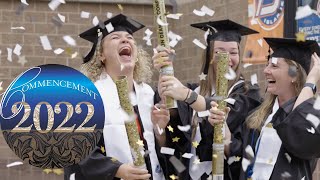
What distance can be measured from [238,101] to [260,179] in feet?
2.00

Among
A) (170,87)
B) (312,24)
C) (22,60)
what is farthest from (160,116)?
(22,60)

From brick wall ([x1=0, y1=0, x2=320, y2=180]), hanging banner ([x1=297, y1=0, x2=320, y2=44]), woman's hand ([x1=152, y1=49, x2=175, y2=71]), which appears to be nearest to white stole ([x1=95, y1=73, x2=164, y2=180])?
woman's hand ([x1=152, y1=49, x2=175, y2=71])

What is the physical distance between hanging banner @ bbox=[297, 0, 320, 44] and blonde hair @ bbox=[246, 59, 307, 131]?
4578mm

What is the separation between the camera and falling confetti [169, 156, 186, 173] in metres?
6.72

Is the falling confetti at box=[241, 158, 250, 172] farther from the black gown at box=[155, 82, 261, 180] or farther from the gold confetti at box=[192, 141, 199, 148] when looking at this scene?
the gold confetti at box=[192, 141, 199, 148]

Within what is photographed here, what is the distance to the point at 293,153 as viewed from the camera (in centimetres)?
657

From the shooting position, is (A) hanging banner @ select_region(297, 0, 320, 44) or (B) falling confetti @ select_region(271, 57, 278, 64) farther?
(A) hanging banner @ select_region(297, 0, 320, 44)

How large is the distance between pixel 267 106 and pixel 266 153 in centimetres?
34

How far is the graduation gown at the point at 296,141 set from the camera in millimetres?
6480

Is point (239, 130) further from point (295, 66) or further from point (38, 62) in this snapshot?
point (38, 62)

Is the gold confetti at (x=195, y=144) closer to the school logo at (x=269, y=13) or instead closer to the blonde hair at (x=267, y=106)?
the blonde hair at (x=267, y=106)

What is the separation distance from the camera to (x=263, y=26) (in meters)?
12.4

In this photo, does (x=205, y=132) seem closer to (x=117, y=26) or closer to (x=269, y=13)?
(x=117, y=26)

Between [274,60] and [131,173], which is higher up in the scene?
[274,60]
